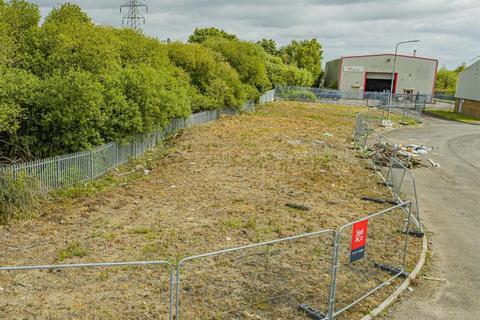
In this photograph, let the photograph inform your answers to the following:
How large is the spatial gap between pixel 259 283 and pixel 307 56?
263ft

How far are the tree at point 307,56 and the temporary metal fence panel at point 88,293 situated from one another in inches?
3069

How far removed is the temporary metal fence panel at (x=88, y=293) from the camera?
684cm

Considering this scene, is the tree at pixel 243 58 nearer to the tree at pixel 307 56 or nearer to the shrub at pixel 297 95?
the shrub at pixel 297 95

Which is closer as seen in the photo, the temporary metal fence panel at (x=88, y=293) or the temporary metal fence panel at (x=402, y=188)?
the temporary metal fence panel at (x=88, y=293)

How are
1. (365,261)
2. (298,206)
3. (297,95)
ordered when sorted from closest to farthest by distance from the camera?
(365,261)
(298,206)
(297,95)

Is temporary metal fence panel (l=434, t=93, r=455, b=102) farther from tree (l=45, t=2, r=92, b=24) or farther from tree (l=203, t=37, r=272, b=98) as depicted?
tree (l=45, t=2, r=92, b=24)

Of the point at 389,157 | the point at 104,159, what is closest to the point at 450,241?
the point at 389,157

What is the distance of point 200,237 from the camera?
10.1 m

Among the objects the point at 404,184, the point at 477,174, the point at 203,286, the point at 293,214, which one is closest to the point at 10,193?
the point at 203,286

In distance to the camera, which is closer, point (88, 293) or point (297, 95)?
point (88, 293)

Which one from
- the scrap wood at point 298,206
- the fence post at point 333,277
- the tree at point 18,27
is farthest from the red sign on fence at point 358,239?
the tree at point 18,27

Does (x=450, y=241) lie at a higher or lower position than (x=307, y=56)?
lower

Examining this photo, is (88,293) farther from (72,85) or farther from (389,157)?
(389,157)

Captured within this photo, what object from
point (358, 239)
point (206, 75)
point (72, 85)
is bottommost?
point (358, 239)
